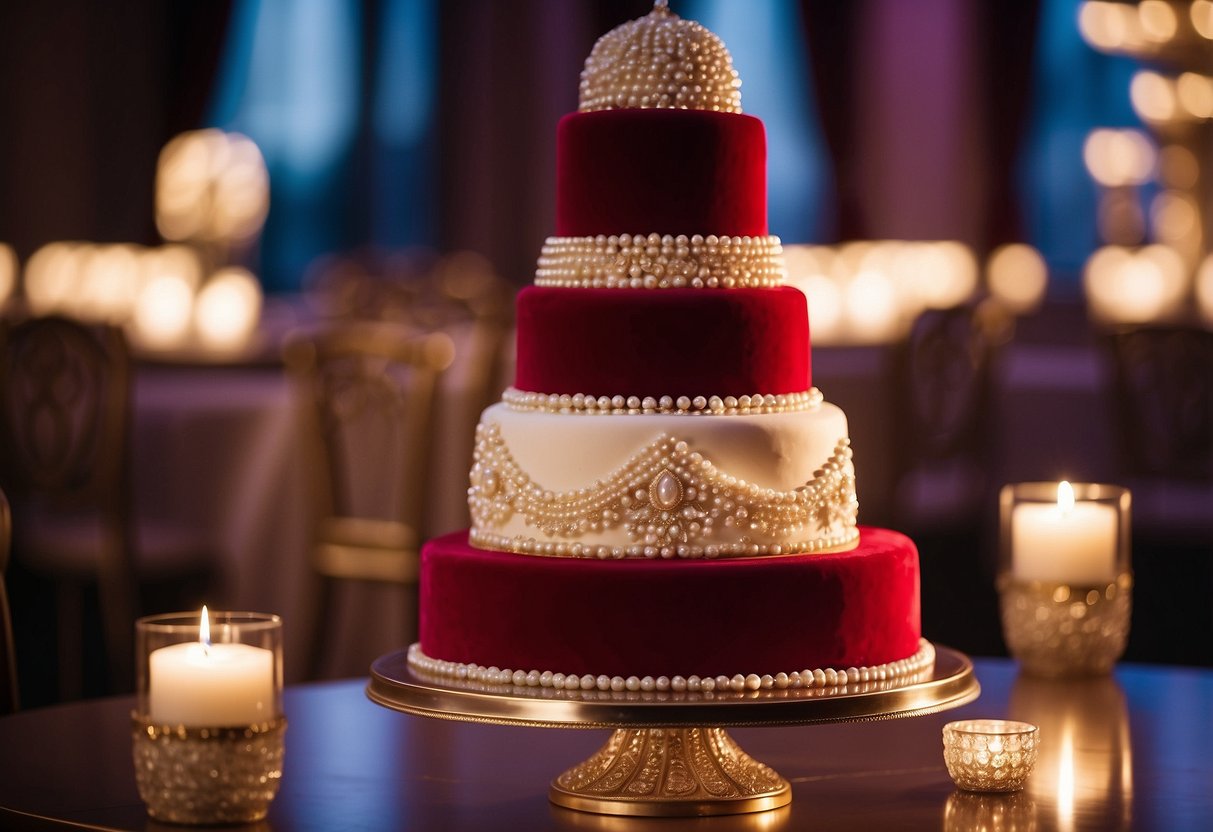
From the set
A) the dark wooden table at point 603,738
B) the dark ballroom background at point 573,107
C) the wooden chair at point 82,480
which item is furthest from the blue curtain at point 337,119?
the dark wooden table at point 603,738

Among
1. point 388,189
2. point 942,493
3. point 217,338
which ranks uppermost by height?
point 388,189

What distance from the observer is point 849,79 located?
13.3m

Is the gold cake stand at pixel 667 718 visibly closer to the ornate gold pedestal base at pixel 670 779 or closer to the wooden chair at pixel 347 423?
the ornate gold pedestal base at pixel 670 779

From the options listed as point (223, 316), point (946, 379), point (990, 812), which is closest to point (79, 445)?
point (223, 316)

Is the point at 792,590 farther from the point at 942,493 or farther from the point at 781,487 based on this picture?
the point at 942,493

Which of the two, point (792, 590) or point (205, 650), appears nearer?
point (205, 650)

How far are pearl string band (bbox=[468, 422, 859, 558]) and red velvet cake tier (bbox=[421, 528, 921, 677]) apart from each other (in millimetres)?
28

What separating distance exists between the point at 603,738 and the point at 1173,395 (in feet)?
14.5

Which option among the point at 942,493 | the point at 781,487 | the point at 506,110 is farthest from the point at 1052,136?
the point at 781,487

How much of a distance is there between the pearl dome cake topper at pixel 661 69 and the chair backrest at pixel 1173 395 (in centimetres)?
444

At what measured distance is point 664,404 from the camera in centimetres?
216

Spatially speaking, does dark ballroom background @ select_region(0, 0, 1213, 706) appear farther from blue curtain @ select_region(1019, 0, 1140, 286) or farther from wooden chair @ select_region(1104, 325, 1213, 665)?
wooden chair @ select_region(1104, 325, 1213, 665)

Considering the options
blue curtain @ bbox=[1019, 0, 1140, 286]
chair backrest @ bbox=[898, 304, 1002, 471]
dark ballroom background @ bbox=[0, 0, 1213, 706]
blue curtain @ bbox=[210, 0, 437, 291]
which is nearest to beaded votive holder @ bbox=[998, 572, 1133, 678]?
chair backrest @ bbox=[898, 304, 1002, 471]

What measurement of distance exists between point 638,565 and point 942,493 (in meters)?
4.71
